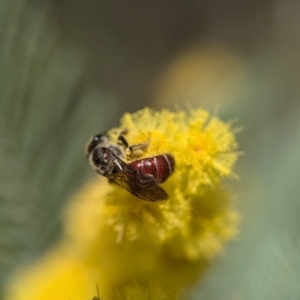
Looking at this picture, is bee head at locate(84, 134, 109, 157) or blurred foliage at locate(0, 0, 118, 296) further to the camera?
bee head at locate(84, 134, 109, 157)

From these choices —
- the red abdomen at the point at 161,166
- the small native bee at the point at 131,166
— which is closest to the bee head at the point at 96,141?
the small native bee at the point at 131,166

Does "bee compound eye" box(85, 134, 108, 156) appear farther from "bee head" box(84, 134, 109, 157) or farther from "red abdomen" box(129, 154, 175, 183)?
"red abdomen" box(129, 154, 175, 183)

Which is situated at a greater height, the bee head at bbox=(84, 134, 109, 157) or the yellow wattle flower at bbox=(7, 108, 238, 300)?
the bee head at bbox=(84, 134, 109, 157)

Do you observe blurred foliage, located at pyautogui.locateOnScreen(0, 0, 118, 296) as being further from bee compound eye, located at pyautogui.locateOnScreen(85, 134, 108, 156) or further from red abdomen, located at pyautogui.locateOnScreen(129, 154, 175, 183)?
red abdomen, located at pyautogui.locateOnScreen(129, 154, 175, 183)

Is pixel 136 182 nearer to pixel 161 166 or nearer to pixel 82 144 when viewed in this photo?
pixel 161 166

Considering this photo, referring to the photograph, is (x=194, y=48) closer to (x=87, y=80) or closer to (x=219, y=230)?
(x=87, y=80)

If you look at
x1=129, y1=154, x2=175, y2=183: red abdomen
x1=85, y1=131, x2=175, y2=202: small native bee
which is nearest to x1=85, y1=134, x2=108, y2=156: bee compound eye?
x1=85, y1=131, x2=175, y2=202: small native bee

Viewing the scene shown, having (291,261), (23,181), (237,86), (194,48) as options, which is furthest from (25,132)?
(194,48)
